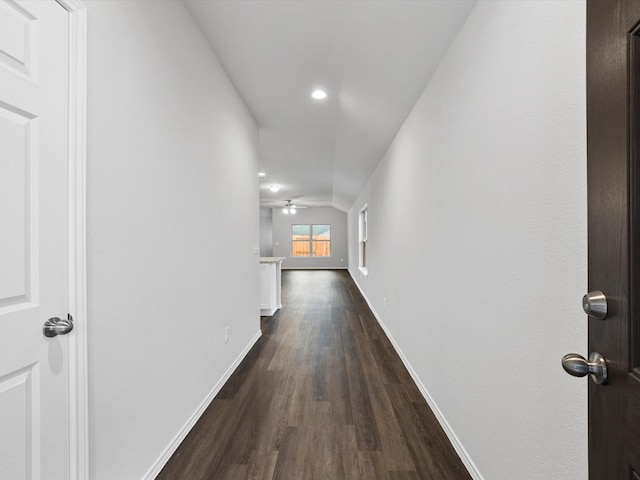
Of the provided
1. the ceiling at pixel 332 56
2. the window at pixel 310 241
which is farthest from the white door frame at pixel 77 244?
the window at pixel 310 241

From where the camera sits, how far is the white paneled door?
2.93 ft

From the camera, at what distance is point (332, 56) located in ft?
7.75

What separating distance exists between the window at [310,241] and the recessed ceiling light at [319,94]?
33.3 feet

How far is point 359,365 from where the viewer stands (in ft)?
10.1

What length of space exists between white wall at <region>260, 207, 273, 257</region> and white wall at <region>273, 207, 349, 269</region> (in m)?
0.24

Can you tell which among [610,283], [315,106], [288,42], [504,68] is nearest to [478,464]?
[610,283]

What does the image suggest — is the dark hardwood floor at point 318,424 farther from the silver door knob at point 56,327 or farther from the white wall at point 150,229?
the silver door knob at point 56,327

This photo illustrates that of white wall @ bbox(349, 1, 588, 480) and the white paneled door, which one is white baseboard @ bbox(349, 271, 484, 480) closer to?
white wall @ bbox(349, 1, 588, 480)

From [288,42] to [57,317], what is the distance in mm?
2055

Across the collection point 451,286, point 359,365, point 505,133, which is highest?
point 505,133

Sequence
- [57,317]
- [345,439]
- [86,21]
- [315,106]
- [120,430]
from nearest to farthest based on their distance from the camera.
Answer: [57,317]
[86,21]
[120,430]
[345,439]
[315,106]

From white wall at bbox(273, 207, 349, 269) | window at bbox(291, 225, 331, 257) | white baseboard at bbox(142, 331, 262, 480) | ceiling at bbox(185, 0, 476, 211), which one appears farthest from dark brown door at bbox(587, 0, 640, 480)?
window at bbox(291, 225, 331, 257)

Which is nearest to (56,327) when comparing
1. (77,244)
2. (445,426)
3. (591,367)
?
(77,244)

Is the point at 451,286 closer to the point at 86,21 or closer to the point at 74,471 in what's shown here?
the point at 74,471
